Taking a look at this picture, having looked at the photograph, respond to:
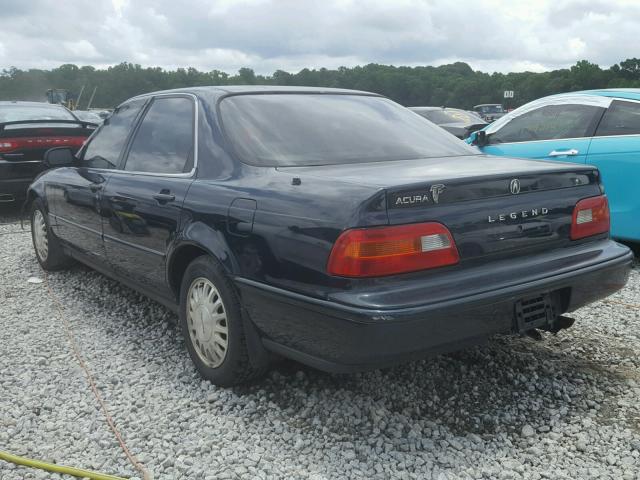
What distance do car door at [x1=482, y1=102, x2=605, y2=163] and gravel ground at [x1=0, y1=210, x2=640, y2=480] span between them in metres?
1.95

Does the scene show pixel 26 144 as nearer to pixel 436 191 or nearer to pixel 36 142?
pixel 36 142

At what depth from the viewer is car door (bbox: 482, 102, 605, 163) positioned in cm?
542

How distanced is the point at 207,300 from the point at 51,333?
1.52 metres

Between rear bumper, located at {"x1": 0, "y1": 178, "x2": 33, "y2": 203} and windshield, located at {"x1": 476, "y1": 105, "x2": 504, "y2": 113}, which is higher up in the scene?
windshield, located at {"x1": 476, "y1": 105, "x2": 504, "y2": 113}

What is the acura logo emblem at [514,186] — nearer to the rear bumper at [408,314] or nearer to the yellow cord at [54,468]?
the rear bumper at [408,314]

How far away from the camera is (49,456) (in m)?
2.65

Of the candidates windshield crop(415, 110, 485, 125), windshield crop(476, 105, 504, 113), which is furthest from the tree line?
windshield crop(415, 110, 485, 125)

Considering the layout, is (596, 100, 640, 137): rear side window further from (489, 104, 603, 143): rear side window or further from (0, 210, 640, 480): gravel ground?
(0, 210, 640, 480): gravel ground

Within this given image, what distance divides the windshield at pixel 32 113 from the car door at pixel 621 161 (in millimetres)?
6763

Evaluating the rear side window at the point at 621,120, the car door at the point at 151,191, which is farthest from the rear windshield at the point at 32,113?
the rear side window at the point at 621,120

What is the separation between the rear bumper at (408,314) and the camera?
2324mm

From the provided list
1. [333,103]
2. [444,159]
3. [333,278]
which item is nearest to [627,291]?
[444,159]

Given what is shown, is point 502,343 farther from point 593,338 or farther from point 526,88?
point 526,88

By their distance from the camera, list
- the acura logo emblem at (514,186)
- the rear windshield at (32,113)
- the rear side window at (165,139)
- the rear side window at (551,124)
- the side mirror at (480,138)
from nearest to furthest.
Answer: the acura logo emblem at (514,186), the rear side window at (165,139), the rear side window at (551,124), the side mirror at (480,138), the rear windshield at (32,113)
